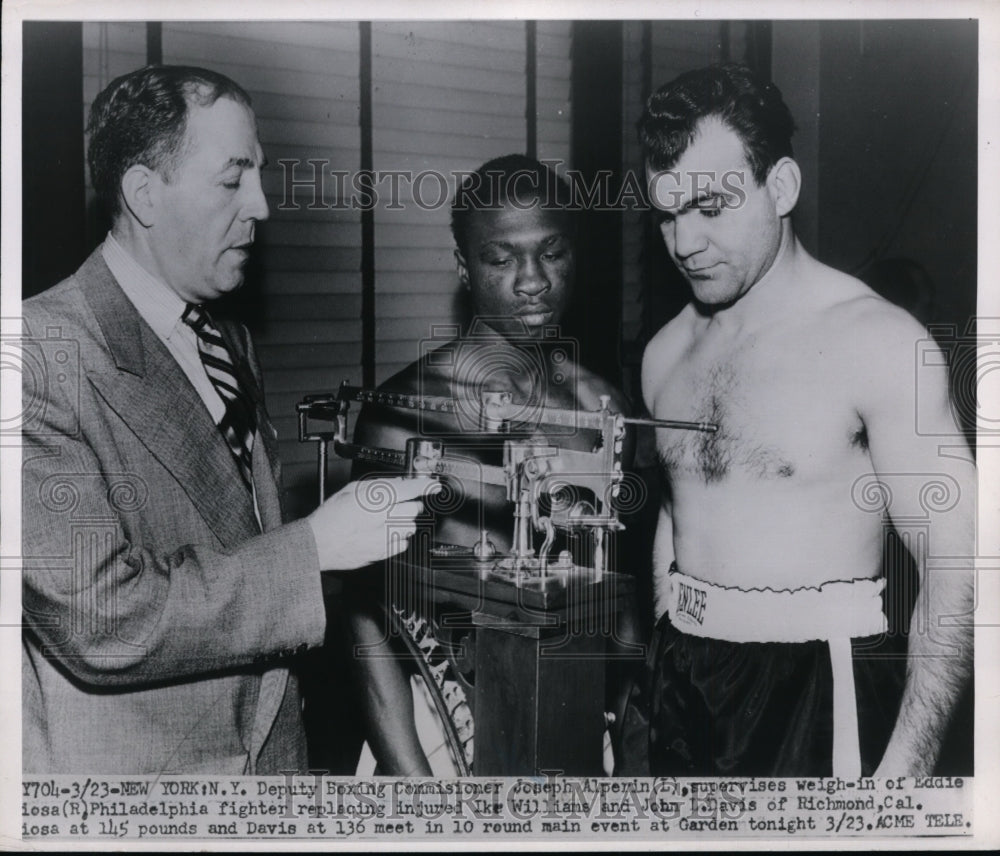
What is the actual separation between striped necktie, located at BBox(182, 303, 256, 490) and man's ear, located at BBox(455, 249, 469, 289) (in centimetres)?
55

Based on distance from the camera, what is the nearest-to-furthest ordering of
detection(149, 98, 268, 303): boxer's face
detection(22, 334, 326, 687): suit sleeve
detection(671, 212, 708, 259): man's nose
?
detection(22, 334, 326, 687): suit sleeve → detection(149, 98, 268, 303): boxer's face → detection(671, 212, 708, 259): man's nose

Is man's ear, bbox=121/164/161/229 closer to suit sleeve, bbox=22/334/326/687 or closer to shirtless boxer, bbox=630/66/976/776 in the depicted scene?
suit sleeve, bbox=22/334/326/687

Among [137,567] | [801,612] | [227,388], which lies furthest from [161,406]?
[801,612]

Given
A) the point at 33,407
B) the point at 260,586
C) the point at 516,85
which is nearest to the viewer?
the point at 260,586

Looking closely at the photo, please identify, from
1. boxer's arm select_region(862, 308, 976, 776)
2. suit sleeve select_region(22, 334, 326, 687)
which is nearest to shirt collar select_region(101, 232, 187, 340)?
suit sleeve select_region(22, 334, 326, 687)

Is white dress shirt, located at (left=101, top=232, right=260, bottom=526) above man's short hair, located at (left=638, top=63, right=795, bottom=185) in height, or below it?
below

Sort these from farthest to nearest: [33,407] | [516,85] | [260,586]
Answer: [516,85] → [33,407] → [260,586]

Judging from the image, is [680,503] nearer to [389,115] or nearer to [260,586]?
[260,586]

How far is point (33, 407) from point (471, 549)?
40.1 inches

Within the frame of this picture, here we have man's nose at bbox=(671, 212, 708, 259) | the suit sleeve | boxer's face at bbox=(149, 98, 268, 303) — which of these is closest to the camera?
the suit sleeve

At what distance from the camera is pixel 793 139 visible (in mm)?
2277

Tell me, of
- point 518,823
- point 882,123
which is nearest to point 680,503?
point 518,823

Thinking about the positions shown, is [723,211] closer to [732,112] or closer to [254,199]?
[732,112]

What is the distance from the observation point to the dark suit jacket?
207cm
